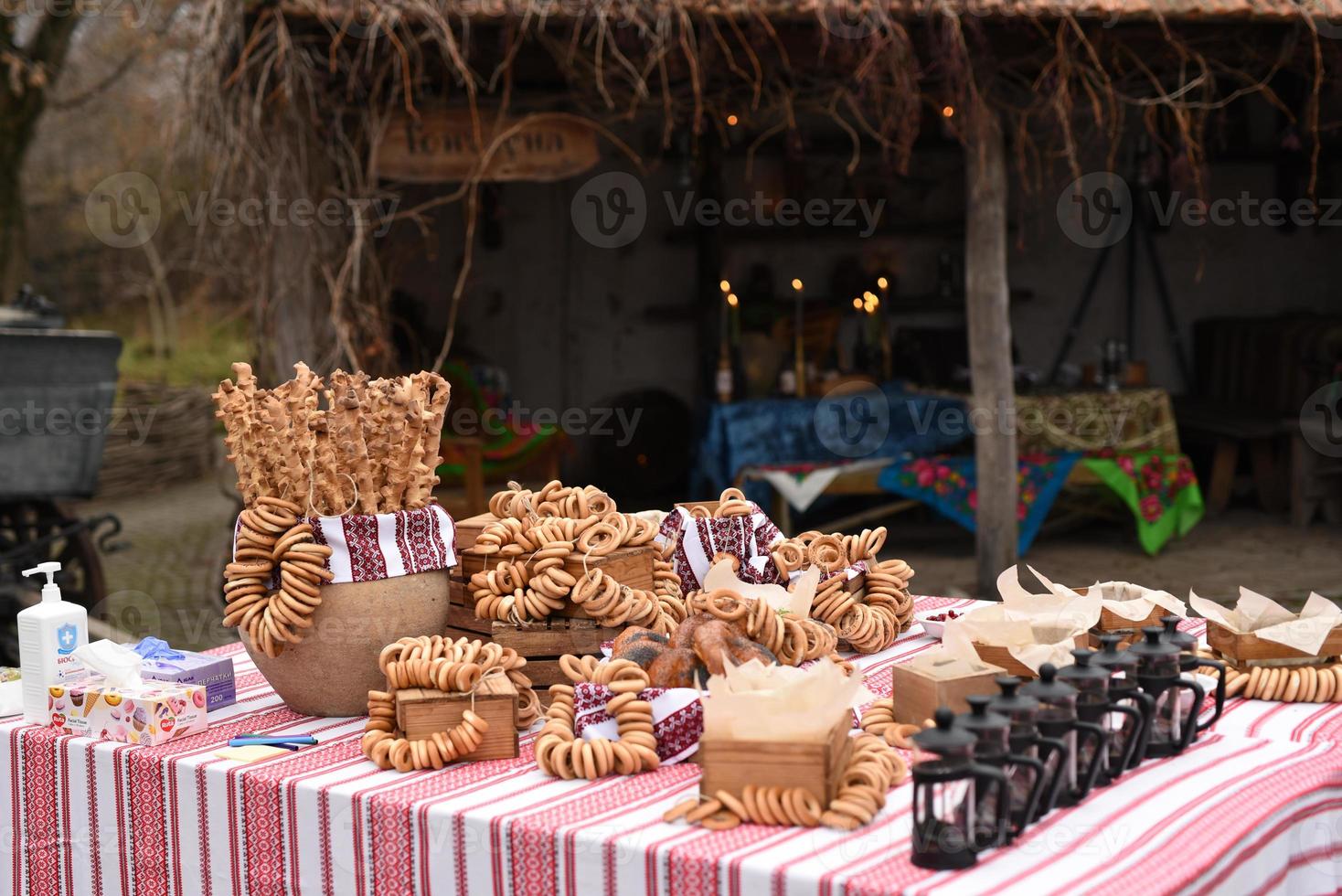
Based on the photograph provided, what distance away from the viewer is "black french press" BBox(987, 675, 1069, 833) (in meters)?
1.45

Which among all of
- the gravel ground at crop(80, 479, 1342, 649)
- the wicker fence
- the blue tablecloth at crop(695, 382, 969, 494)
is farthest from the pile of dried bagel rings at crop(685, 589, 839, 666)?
the wicker fence

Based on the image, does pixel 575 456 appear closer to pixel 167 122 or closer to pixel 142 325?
pixel 167 122

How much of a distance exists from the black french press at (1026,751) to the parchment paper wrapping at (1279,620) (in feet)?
2.09

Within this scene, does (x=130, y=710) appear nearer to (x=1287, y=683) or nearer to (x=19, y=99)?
(x=1287, y=683)

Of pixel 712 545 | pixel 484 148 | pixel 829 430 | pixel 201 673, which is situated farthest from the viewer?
pixel 829 430

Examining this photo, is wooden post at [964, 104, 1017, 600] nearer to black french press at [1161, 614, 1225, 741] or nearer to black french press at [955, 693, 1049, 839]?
black french press at [1161, 614, 1225, 741]

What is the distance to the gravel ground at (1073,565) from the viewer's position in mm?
6602

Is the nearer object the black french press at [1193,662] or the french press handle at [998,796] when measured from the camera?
the french press handle at [998,796]

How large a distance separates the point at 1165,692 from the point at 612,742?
2.30ft

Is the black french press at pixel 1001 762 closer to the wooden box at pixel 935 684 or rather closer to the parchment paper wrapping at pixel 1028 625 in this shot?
the wooden box at pixel 935 684

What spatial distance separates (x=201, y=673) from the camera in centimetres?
207

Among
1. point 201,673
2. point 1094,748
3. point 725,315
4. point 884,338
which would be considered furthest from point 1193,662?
point 884,338

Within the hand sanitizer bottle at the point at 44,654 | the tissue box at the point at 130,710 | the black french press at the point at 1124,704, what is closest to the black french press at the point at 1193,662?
the black french press at the point at 1124,704

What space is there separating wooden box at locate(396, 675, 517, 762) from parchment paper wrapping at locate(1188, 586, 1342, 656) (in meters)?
1.02
